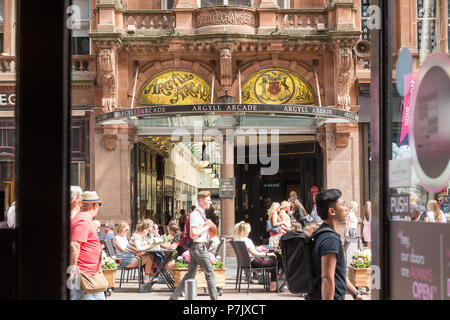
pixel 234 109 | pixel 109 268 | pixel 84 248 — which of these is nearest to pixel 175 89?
pixel 234 109

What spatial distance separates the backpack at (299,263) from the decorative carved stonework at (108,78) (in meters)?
17.4

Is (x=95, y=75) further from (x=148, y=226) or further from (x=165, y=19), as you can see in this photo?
(x=148, y=226)

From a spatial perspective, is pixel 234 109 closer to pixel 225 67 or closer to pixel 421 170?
pixel 225 67

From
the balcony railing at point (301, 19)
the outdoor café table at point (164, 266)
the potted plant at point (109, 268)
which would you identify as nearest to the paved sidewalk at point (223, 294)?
the outdoor café table at point (164, 266)

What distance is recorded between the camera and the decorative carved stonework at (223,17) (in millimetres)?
21688

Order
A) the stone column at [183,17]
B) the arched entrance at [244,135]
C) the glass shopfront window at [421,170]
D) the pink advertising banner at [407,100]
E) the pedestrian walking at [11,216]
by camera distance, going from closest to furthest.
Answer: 1. the pedestrian walking at [11,216]
2. the glass shopfront window at [421,170]
3. the pink advertising banner at [407,100]
4. the arched entrance at [244,135]
5. the stone column at [183,17]

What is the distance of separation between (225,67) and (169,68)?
1.90m

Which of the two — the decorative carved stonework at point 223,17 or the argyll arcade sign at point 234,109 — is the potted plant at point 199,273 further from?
the decorative carved stonework at point 223,17

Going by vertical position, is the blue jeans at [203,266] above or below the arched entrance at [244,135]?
below

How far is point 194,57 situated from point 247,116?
3.15 m

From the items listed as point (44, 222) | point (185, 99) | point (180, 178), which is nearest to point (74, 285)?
point (44, 222)

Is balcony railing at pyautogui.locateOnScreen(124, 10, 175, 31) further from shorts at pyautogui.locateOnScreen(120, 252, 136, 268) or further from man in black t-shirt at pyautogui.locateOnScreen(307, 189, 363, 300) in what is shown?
man in black t-shirt at pyautogui.locateOnScreen(307, 189, 363, 300)

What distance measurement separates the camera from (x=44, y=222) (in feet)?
10.6

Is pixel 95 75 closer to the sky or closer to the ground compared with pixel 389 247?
closer to the sky
